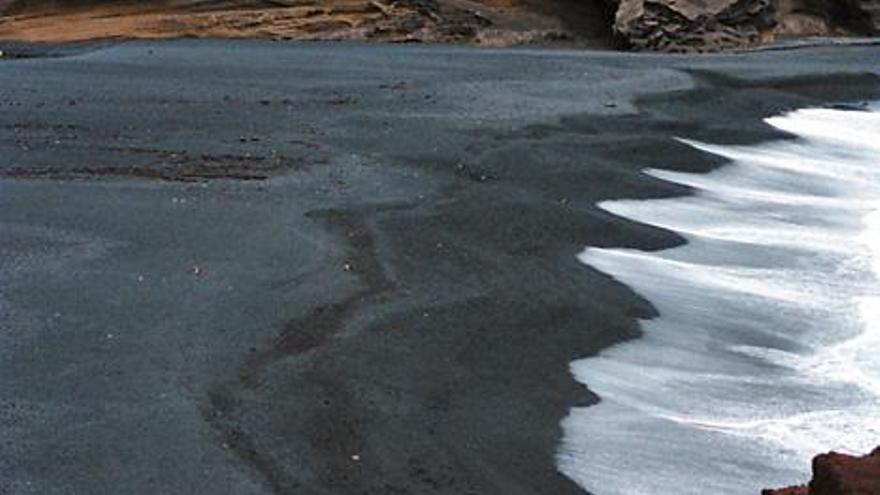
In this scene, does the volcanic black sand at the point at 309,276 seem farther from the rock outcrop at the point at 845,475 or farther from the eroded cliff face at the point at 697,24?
the eroded cliff face at the point at 697,24

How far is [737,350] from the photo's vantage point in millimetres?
9148

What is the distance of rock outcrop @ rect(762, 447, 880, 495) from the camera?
188 inches

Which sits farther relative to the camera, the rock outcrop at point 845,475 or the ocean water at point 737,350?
the ocean water at point 737,350

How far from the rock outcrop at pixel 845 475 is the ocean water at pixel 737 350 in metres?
1.82

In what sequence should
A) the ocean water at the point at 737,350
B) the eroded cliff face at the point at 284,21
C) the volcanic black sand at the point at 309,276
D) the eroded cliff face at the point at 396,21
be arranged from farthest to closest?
the eroded cliff face at the point at 396,21 < the eroded cliff face at the point at 284,21 < the ocean water at the point at 737,350 < the volcanic black sand at the point at 309,276

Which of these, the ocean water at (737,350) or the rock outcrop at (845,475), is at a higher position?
the rock outcrop at (845,475)

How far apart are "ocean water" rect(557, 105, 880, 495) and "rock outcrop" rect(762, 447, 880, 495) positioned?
1817 mm

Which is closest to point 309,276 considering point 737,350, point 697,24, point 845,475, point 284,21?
point 737,350

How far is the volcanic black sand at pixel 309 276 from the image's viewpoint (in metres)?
6.79

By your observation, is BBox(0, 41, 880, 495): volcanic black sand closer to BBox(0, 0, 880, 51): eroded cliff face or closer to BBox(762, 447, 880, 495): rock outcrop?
BBox(762, 447, 880, 495): rock outcrop

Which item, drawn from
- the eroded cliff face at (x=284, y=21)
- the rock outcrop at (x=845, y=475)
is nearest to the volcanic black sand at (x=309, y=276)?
the rock outcrop at (x=845, y=475)

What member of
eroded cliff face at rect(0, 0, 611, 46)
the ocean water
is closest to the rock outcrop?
the ocean water

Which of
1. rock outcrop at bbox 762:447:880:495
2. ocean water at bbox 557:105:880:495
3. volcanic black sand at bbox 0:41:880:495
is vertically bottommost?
ocean water at bbox 557:105:880:495

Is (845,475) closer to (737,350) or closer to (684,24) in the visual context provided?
(737,350)
